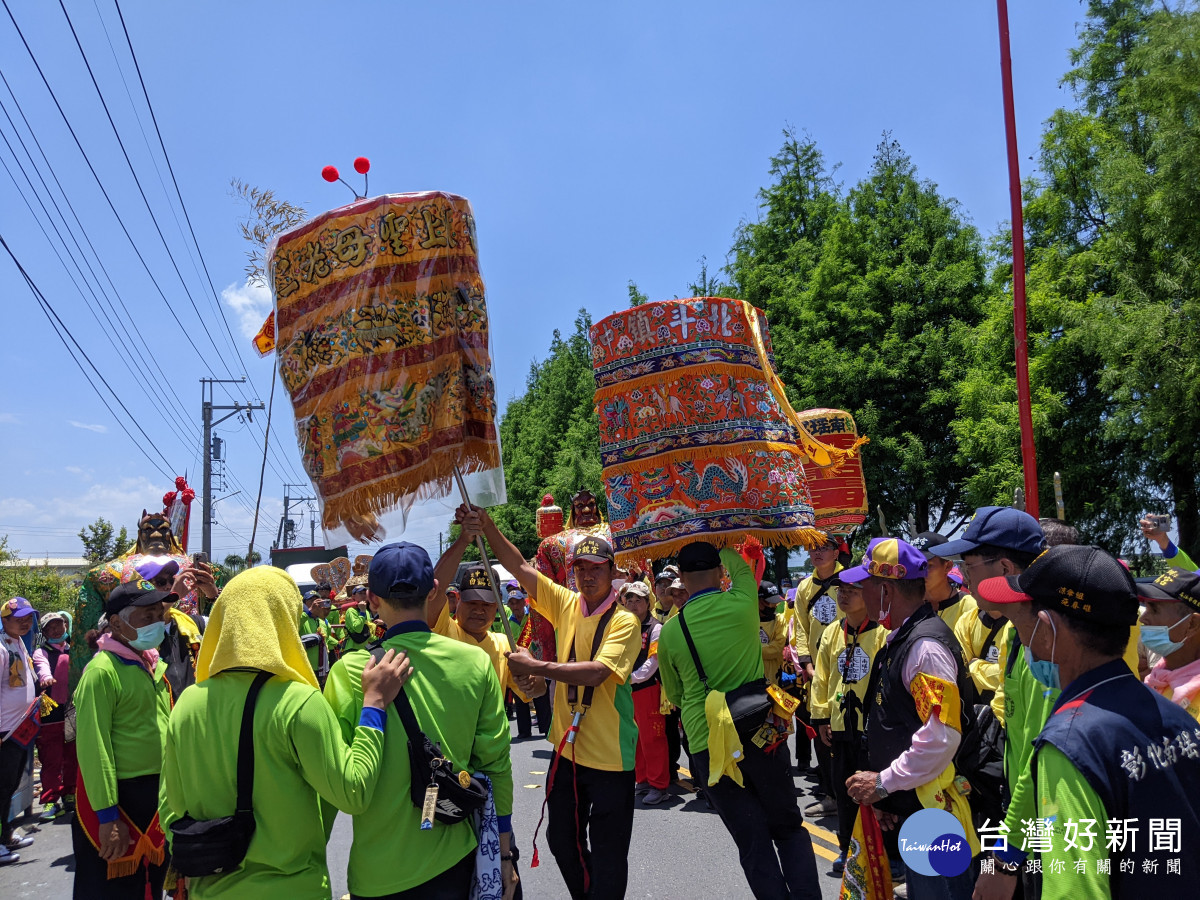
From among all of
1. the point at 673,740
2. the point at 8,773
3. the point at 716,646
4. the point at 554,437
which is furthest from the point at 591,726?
the point at 554,437

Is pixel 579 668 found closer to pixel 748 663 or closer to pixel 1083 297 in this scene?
pixel 748 663

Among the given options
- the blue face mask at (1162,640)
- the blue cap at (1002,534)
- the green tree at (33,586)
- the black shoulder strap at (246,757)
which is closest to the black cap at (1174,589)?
the blue face mask at (1162,640)

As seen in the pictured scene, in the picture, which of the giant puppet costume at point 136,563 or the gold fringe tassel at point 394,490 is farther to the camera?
the giant puppet costume at point 136,563

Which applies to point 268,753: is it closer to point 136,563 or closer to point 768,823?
point 768,823

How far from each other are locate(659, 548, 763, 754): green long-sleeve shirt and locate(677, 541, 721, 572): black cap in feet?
0.50

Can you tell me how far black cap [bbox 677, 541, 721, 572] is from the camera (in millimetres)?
4703

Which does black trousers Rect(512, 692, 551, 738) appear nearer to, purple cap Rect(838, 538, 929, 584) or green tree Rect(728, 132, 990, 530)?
purple cap Rect(838, 538, 929, 584)

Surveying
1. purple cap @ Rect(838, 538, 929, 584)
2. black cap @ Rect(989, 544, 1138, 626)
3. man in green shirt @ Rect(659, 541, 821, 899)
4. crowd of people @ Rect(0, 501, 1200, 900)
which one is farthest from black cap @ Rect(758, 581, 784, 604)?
black cap @ Rect(989, 544, 1138, 626)

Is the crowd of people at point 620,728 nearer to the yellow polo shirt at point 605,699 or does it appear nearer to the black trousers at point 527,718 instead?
the yellow polo shirt at point 605,699

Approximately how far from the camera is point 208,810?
2756 millimetres

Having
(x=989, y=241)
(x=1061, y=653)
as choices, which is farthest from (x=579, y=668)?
(x=989, y=241)

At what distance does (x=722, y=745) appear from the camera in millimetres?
4324

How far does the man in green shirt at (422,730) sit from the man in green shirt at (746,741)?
154 centimetres

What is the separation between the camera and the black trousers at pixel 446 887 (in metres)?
2.90
